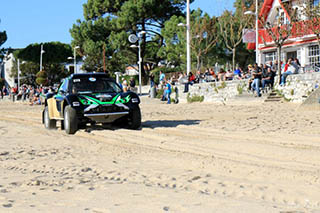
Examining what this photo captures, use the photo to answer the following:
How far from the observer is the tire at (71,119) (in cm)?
1120

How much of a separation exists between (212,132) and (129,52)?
43.9m

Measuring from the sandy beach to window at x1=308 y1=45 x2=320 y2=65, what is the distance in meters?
25.3

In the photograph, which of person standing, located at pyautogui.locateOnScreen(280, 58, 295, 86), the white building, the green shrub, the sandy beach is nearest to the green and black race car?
the sandy beach

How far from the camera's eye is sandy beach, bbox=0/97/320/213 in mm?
4660

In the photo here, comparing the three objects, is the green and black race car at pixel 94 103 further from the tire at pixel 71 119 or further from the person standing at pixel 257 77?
the person standing at pixel 257 77

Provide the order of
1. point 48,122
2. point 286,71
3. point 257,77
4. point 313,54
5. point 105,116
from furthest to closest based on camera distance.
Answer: point 313,54 < point 286,71 < point 257,77 < point 48,122 < point 105,116

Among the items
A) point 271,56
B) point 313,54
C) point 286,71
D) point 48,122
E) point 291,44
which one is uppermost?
point 291,44

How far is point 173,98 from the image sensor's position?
28062 millimetres

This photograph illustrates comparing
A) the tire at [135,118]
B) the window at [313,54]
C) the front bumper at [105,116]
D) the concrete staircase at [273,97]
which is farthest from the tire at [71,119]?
the window at [313,54]

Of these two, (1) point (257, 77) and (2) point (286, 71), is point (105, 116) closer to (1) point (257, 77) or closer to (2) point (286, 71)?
(1) point (257, 77)

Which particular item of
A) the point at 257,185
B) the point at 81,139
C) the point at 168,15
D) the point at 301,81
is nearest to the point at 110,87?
the point at 81,139

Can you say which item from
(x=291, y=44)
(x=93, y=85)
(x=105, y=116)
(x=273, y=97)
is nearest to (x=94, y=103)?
(x=105, y=116)

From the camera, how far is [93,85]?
12.1 meters

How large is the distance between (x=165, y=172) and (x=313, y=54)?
102 ft
